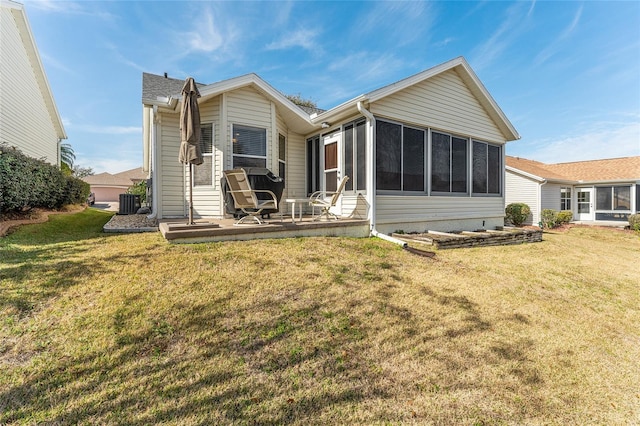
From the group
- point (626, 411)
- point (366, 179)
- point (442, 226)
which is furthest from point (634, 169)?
point (626, 411)

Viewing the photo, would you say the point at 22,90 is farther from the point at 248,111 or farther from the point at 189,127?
the point at 189,127

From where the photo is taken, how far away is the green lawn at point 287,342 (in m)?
2.06

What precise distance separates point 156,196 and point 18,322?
5441mm

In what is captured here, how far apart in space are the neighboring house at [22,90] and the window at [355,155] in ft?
38.9

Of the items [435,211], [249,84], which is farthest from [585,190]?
[249,84]

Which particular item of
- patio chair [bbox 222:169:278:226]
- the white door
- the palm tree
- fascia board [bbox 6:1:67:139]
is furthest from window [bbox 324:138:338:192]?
the palm tree

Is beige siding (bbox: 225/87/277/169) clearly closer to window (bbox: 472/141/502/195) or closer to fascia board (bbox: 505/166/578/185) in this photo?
window (bbox: 472/141/502/195)

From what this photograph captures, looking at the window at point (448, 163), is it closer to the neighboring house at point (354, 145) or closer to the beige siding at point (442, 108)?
the neighboring house at point (354, 145)

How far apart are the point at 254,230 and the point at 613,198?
77.8 ft

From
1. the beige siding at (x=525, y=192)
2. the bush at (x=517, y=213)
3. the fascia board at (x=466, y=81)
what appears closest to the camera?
the fascia board at (x=466, y=81)

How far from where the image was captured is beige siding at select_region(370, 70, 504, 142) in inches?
305

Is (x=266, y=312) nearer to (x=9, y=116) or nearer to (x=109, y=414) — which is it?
(x=109, y=414)

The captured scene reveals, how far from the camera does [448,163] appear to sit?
360 inches

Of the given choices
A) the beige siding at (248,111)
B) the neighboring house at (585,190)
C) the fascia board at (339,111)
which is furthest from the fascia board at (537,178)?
the beige siding at (248,111)
